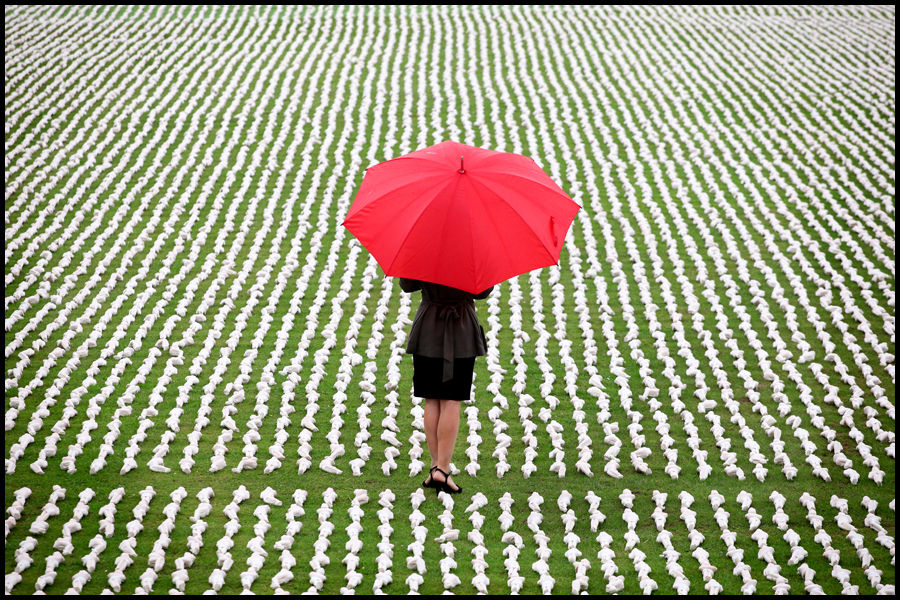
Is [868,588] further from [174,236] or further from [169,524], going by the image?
[174,236]

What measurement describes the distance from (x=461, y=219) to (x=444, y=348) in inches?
26.9

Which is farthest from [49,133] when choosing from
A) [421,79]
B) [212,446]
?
[212,446]

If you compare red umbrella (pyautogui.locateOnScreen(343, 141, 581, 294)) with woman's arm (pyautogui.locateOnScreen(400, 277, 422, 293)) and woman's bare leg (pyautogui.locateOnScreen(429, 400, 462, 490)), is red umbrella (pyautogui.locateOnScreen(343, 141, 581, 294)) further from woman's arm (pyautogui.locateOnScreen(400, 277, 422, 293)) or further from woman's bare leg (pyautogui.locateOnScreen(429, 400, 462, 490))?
woman's bare leg (pyautogui.locateOnScreen(429, 400, 462, 490))

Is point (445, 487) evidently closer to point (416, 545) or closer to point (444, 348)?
point (416, 545)

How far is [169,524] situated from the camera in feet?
13.2

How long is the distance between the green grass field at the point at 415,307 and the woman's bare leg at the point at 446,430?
11.0 inches

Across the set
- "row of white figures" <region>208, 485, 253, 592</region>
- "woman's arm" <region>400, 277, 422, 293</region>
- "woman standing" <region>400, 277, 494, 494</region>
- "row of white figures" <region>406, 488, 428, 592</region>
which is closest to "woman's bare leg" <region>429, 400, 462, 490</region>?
"woman standing" <region>400, 277, 494, 494</region>

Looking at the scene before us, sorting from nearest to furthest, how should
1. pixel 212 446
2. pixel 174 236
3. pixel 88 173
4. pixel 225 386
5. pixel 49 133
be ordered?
pixel 212 446 < pixel 225 386 < pixel 174 236 < pixel 88 173 < pixel 49 133

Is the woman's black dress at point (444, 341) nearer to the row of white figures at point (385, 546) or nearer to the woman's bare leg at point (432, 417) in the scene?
the woman's bare leg at point (432, 417)

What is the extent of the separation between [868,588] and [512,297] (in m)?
3.81

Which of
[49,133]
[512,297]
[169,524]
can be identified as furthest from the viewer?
[49,133]

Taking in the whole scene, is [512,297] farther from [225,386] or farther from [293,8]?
[293,8]

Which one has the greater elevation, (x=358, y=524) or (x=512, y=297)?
(x=358, y=524)

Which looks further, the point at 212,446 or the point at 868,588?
the point at 212,446
